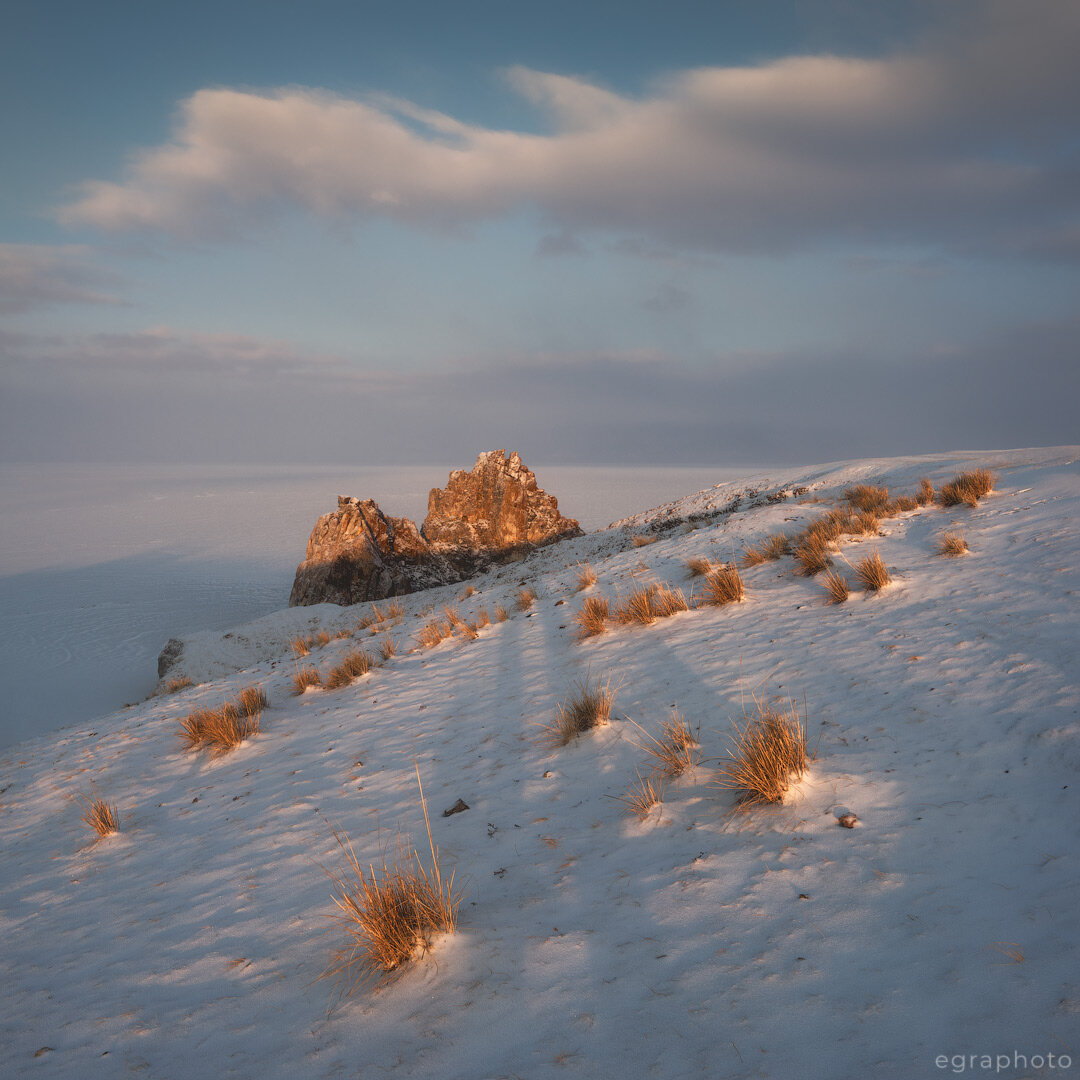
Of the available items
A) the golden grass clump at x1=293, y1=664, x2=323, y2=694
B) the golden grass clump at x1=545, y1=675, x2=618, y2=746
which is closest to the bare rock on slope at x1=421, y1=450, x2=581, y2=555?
the golden grass clump at x1=293, y1=664, x2=323, y2=694

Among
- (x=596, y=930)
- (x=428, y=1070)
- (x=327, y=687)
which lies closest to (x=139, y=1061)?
(x=428, y=1070)

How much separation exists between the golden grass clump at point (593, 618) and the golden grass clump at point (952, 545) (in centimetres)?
322

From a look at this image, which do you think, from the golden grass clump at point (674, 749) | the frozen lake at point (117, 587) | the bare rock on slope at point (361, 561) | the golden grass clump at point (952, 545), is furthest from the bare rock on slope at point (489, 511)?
the golden grass clump at point (674, 749)

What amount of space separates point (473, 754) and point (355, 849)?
1.11 metres

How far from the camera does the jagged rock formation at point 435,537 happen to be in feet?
53.0

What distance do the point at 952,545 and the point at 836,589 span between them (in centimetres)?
138

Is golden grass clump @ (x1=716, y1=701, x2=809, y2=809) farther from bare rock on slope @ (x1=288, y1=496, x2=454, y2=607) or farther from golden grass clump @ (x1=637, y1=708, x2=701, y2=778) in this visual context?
bare rock on slope @ (x1=288, y1=496, x2=454, y2=607)

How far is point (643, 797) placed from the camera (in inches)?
117

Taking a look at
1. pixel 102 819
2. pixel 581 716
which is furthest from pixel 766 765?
pixel 102 819

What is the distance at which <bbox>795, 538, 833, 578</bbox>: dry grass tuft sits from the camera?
5.74 metres

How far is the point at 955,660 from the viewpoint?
3.71 metres

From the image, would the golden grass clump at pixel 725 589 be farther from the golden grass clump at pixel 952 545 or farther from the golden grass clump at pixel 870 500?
the golden grass clump at pixel 870 500

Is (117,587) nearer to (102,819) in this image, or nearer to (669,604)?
(102,819)

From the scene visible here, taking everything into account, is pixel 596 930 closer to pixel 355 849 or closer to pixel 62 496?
pixel 355 849
